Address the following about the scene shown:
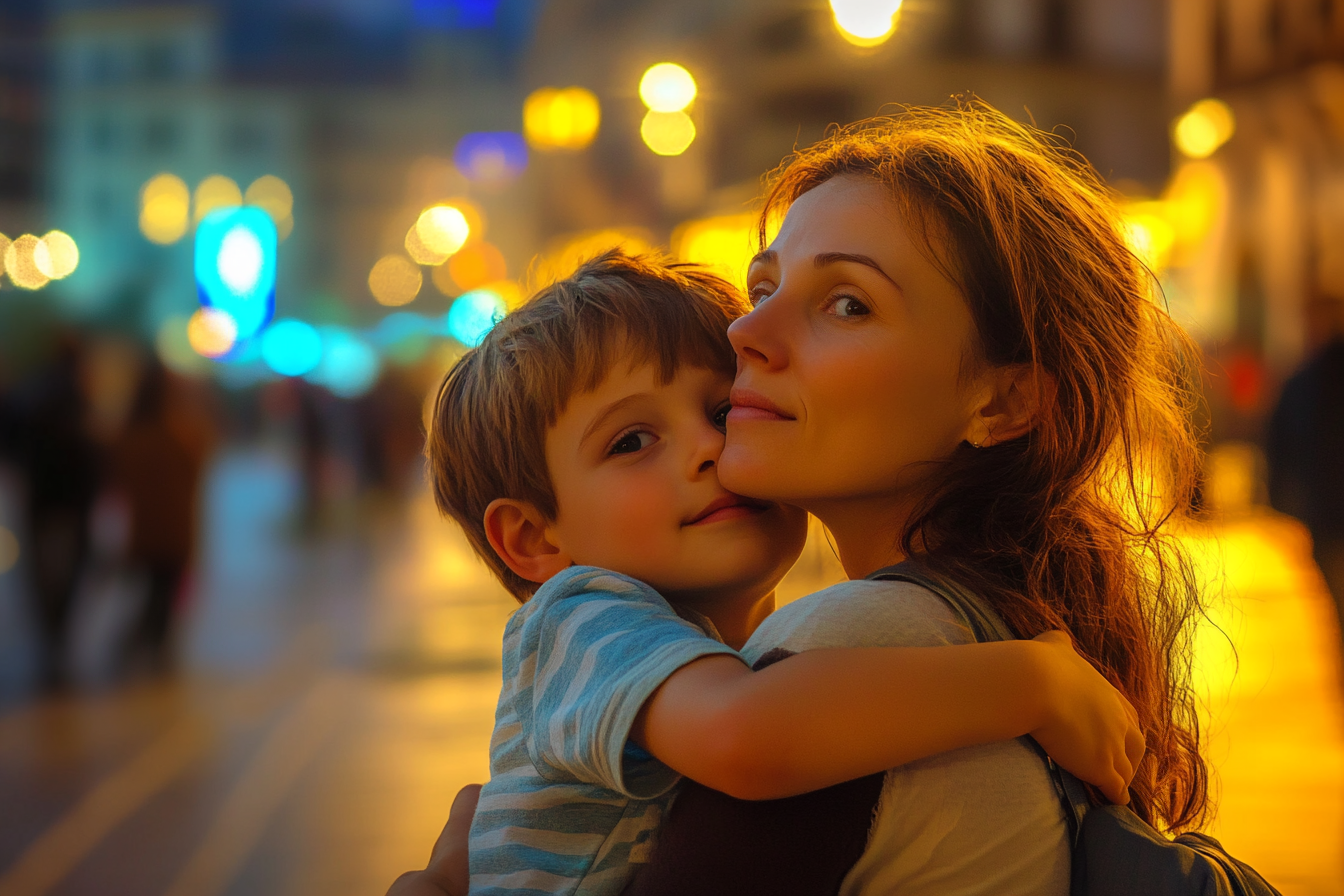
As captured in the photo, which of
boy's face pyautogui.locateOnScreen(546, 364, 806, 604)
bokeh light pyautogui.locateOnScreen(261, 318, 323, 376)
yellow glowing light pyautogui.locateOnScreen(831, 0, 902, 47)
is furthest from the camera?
bokeh light pyautogui.locateOnScreen(261, 318, 323, 376)

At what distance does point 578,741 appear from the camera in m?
1.32

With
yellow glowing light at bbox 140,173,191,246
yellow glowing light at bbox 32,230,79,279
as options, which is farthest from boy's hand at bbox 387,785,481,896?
yellow glowing light at bbox 140,173,191,246

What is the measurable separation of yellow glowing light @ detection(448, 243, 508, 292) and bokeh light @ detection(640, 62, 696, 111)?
26.1 ft

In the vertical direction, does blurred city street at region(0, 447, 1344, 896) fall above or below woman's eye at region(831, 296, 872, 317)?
below

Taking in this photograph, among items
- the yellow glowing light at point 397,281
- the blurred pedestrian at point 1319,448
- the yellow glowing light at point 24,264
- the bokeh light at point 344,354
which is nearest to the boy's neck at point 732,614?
the blurred pedestrian at point 1319,448

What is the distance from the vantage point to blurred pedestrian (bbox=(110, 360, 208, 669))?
9242mm

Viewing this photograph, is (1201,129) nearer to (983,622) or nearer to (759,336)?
(759,336)

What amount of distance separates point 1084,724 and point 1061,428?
374 millimetres

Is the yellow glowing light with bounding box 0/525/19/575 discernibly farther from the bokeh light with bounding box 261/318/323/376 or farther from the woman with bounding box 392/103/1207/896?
the bokeh light with bounding box 261/318/323/376

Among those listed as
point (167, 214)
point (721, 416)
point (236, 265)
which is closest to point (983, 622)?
point (721, 416)

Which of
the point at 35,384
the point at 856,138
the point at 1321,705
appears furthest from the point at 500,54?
the point at 856,138

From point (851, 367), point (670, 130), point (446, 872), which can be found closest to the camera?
point (851, 367)

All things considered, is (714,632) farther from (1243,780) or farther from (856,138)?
(1243,780)

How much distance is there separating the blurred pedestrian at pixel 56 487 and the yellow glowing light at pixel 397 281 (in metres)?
45.3
